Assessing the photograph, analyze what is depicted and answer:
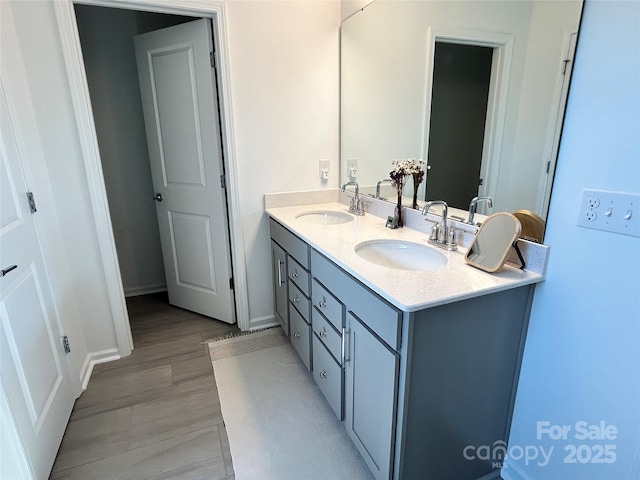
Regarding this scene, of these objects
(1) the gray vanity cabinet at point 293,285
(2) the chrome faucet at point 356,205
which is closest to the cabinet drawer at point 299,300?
(1) the gray vanity cabinet at point 293,285

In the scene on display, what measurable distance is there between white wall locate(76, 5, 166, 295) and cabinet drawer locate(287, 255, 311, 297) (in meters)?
1.72

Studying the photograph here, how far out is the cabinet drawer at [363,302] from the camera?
42.5 inches

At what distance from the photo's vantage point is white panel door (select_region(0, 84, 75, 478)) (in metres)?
A: 1.29

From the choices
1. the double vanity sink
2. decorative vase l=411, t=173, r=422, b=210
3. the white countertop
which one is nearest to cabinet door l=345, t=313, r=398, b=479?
the white countertop

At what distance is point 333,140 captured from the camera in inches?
95.3

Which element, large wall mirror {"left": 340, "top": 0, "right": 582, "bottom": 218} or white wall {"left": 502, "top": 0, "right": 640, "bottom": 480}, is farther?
large wall mirror {"left": 340, "top": 0, "right": 582, "bottom": 218}

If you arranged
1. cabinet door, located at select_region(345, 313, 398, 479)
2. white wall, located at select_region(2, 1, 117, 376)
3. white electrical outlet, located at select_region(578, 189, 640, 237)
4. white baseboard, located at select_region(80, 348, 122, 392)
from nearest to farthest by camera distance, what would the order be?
white electrical outlet, located at select_region(578, 189, 640, 237)
cabinet door, located at select_region(345, 313, 398, 479)
white wall, located at select_region(2, 1, 117, 376)
white baseboard, located at select_region(80, 348, 122, 392)

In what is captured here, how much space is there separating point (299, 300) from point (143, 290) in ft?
6.35

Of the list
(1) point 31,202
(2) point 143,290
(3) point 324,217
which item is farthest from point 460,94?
(2) point 143,290

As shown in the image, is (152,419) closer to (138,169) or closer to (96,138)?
(96,138)

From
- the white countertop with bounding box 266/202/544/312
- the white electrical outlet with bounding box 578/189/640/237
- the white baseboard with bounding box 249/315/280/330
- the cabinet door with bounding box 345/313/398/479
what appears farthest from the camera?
the white baseboard with bounding box 249/315/280/330

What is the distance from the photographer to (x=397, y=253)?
163cm

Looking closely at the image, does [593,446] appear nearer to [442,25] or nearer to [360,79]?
[442,25]

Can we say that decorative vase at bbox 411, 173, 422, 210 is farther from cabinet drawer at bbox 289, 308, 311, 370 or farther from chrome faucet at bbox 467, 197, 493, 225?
cabinet drawer at bbox 289, 308, 311, 370
